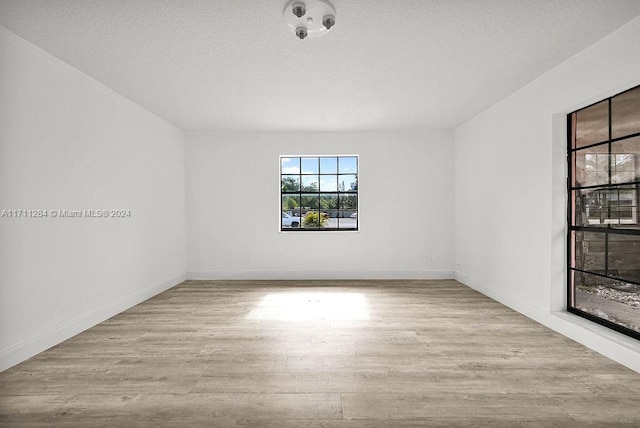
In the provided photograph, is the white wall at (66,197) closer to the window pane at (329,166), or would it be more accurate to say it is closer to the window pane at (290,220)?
the window pane at (290,220)

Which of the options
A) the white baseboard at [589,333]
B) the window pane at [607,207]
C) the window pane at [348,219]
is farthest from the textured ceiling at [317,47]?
the white baseboard at [589,333]

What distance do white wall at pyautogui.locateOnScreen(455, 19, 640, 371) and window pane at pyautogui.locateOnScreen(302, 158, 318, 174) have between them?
2.61 m

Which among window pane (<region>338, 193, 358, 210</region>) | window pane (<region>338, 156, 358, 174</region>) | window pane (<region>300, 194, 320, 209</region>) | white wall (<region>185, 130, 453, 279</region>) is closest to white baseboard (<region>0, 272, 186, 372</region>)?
white wall (<region>185, 130, 453, 279</region>)

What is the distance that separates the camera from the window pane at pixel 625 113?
2709 millimetres

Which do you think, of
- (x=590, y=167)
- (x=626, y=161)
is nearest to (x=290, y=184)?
(x=590, y=167)

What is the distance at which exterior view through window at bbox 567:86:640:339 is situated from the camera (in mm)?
2756

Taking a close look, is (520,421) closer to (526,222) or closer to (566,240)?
(566,240)

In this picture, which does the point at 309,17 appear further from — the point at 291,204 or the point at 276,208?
the point at 291,204

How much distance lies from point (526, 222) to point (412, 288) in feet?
6.41

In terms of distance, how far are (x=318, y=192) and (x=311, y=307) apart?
96.8 inches

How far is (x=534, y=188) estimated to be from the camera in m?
3.73

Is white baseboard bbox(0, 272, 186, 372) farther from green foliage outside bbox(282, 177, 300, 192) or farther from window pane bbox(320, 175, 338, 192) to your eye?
window pane bbox(320, 175, 338, 192)

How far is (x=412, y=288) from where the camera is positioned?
5.18 meters

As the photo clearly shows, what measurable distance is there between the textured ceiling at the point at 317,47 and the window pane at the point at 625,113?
56 centimetres
